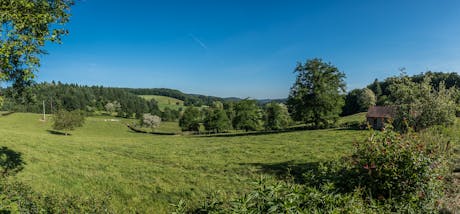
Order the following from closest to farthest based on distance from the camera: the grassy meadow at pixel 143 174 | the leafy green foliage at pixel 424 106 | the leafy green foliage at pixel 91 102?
1. the grassy meadow at pixel 143 174
2. the leafy green foliage at pixel 424 106
3. the leafy green foliage at pixel 91 102

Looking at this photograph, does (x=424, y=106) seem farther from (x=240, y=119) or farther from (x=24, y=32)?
(x=240, y=119)

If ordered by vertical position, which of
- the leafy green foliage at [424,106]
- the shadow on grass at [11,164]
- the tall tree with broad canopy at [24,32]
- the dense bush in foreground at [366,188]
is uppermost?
the tall tree with broad canopy at [24,32]

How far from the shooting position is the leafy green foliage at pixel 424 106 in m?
9.88

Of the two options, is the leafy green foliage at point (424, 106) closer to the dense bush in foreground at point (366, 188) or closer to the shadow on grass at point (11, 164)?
the dense bush in foreground at point (366, 188)

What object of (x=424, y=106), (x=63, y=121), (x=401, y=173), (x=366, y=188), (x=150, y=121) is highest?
(x=424, y=106)

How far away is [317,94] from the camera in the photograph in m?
36.1

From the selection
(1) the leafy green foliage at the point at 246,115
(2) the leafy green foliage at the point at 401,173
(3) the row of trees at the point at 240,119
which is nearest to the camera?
(2) the leafy green foliage at the point at 401,173

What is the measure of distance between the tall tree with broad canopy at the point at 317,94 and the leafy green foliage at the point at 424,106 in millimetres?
25252

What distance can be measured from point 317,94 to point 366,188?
32.2 m

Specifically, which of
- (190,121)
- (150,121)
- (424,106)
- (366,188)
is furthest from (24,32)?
(150,121)

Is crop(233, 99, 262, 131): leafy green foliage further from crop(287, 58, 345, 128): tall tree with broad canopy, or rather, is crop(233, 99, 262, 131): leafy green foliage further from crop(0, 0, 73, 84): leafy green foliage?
crop(0, 0, 73, 84): leafy green foliage

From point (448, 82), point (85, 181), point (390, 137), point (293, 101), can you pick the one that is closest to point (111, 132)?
point (293, 101)

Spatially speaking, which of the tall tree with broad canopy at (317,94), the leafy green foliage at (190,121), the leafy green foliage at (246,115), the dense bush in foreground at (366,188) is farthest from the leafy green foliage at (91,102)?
the dense bush in foreground at (366,188)

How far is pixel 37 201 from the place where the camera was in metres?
6.14
